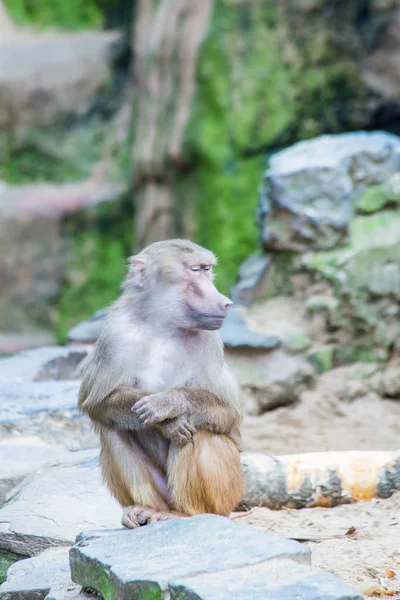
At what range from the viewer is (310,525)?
14.2ft

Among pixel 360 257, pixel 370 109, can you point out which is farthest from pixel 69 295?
pixel 360 257

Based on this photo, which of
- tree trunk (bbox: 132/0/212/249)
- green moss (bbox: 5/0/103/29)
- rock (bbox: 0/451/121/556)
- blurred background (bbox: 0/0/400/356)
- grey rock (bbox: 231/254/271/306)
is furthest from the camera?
green moss (bbox: 5/0/103/29)

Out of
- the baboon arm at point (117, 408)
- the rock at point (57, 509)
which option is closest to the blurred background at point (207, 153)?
the rock at point (57, 509)

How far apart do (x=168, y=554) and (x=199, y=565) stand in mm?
157

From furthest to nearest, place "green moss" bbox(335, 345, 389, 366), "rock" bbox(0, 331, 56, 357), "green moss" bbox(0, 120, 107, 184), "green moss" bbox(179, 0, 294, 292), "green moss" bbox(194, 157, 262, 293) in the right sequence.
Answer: "green moss" bbox(0, 120, 107, 184) → "rock" bbox(0, 331, 56, 357) → "green moss" bbox(194, 157, 262, 293) → "green moss" bbox(179, 0, 294, 292) → "green moss" bbox(335, 345, 389, 366)

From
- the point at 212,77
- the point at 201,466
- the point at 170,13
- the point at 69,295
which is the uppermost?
the point at 170,13

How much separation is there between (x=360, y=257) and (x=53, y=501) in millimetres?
3755

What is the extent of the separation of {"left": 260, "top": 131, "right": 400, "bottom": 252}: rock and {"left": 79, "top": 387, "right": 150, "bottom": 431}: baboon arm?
3.94 metres

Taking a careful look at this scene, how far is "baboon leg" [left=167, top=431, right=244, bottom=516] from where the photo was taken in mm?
3461

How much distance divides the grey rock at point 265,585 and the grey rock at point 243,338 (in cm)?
411

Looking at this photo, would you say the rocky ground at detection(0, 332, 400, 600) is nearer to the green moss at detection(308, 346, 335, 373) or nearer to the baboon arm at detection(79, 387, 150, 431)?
the green moss at detection(308, 346, 335, 373)

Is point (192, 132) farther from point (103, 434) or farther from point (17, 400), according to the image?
point (103, 434)

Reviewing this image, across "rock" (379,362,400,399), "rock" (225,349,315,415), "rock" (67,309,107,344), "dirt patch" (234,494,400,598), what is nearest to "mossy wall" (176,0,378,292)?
"rock" (67,309,107,344)

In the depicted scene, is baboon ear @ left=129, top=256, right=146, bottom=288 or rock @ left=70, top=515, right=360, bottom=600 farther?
baboon ear @ left=129, top=256, right=146, bottom=288
